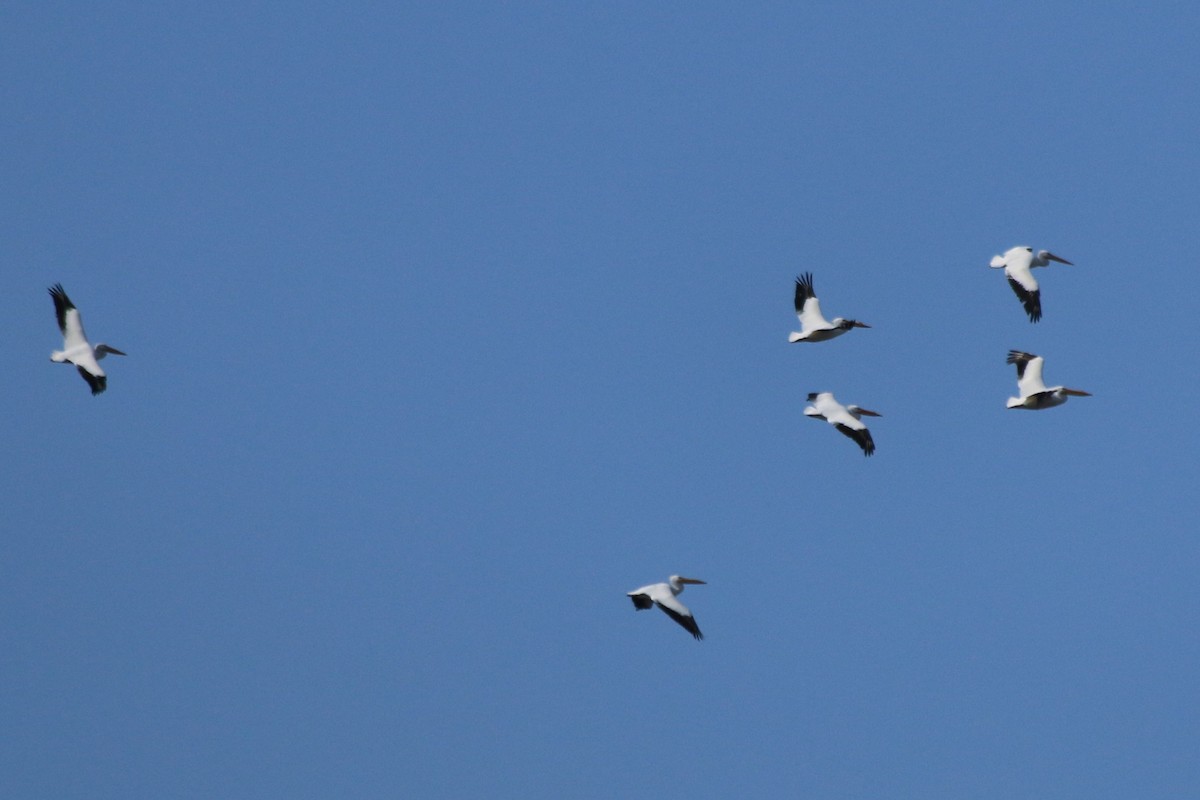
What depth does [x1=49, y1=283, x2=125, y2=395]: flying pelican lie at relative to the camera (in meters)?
28.4

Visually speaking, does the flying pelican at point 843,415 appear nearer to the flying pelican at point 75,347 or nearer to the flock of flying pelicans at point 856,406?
the flock of flying pelicans at point 856,406

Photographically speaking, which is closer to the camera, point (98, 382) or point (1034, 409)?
point (1034, 409)

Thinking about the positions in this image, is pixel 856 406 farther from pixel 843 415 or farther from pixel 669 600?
pixel 669 600

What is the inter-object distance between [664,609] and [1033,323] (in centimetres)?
715

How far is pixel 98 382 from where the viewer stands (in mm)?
28453

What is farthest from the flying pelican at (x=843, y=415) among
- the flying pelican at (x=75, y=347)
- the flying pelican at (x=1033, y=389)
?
the flying pelican at (x=75, y=347)

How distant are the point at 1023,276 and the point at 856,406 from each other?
3.27 meters

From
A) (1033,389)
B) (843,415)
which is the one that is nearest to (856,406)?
(843,415)

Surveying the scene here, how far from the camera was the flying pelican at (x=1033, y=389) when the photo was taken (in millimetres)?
26047

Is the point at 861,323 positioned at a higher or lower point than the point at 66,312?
lower

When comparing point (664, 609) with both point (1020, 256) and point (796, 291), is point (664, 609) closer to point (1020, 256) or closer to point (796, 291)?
point (796, 291)

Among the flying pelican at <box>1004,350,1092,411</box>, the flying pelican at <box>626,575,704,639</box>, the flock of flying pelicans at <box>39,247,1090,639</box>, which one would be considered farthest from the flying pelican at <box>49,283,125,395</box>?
the flying pelican at <box>1004,350,1092,411</box>

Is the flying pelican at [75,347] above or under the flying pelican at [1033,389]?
above

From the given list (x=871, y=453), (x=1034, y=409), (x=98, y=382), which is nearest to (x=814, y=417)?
(x=871, y=453)
